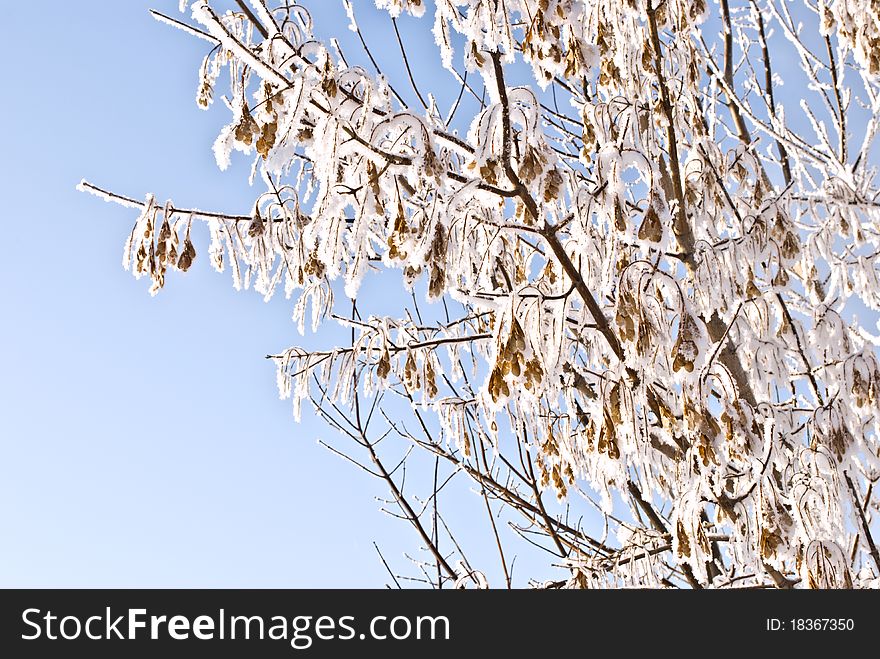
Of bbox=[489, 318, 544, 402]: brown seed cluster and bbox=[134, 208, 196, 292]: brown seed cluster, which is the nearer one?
bbox=[489, 318, 544, 402]: brown seed cluster

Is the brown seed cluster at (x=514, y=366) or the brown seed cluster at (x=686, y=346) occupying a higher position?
the brown seed cluster at (x=686, y=346)

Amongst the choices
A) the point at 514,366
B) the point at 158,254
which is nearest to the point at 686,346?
the point at 514,366

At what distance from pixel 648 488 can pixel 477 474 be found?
101 cm

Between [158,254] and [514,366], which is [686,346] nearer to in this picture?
[514,366]

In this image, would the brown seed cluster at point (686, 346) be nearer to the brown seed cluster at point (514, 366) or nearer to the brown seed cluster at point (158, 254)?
the brown seed cluster at point (514, 366)

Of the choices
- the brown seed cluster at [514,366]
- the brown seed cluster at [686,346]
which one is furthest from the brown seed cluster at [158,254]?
the brown seed cluster at [686,346]

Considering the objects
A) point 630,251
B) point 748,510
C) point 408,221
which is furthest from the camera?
point 630,251

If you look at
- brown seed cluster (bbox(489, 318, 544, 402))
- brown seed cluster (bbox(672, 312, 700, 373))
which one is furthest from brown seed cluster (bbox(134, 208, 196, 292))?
brown seed cluster (bbox(672, 312, 700, 373))

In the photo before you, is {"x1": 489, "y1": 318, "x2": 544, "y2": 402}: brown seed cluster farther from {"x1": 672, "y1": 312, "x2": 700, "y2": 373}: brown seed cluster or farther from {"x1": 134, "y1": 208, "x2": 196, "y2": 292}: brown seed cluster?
{"x1": 134, "y1": 208, "x2": 196, "y2": 292}: brown seed cluster

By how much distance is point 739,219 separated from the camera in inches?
111

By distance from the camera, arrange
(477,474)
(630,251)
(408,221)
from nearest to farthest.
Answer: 1. (408,221)
2. (630,251)
3. (477,474)

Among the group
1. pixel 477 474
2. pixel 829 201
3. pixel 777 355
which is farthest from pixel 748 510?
pixel 829 201

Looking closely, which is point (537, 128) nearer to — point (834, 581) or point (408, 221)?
point (408, 221)

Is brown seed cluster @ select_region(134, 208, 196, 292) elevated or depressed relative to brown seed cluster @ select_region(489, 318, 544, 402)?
elevated
